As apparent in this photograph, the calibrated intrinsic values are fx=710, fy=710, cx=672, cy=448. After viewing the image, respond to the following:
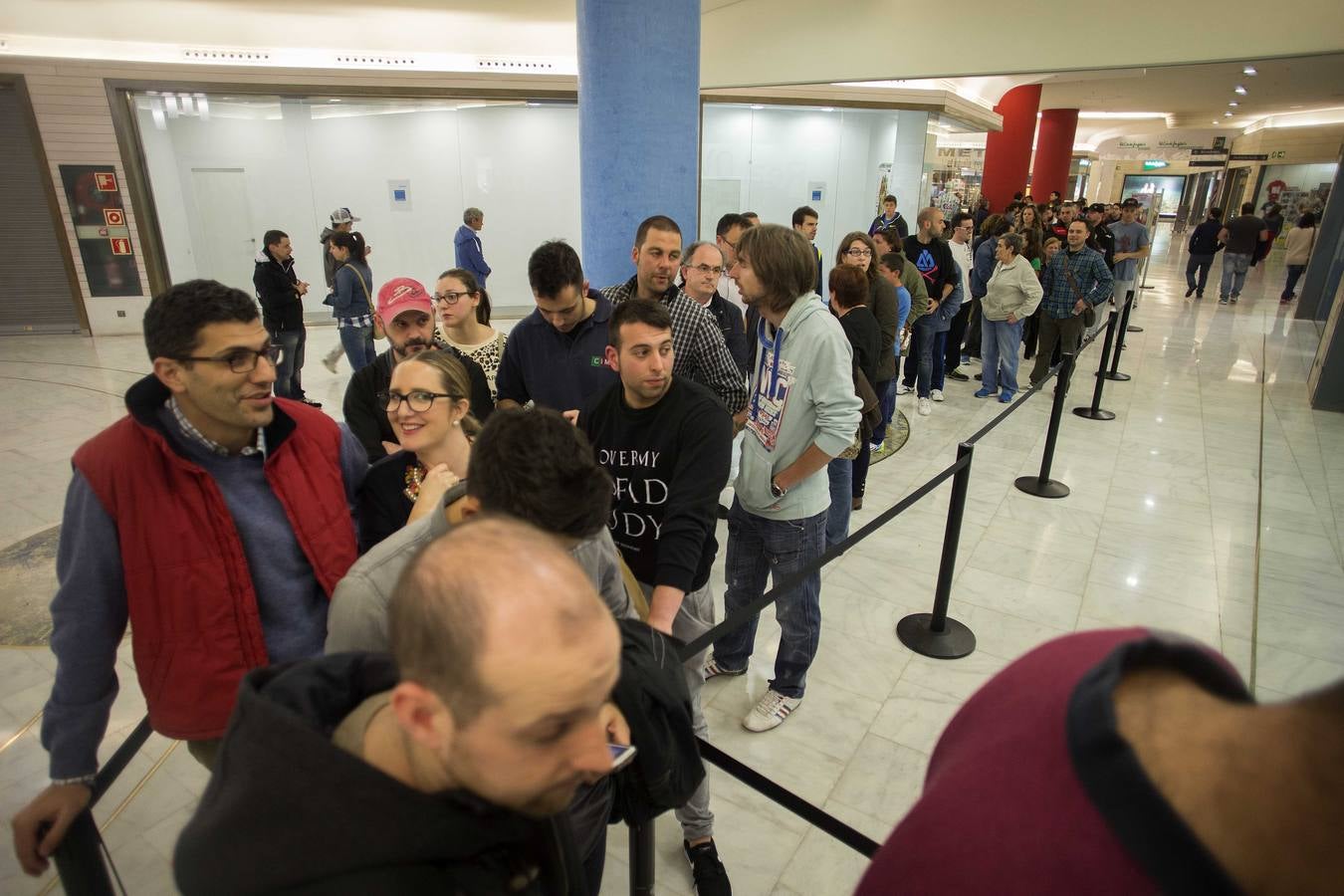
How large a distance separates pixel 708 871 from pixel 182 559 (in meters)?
1.83

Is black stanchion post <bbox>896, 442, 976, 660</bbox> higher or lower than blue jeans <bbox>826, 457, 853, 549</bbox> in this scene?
lower

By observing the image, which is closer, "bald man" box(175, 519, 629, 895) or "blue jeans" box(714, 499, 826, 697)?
"bald man" box(175, 519, 629, 895)

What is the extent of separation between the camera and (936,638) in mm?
3744

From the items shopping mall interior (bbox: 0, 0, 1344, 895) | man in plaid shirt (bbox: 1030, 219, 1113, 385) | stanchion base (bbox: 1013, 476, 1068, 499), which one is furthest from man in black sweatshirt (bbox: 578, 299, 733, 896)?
man in plaid shirt (bbox: 1030, 219, 1113, 385)

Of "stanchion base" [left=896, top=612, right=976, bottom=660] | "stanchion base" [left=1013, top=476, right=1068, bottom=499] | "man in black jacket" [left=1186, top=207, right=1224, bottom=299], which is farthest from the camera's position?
"man in black jacket" [left=1186, top=207, right=1224, bottom=299]

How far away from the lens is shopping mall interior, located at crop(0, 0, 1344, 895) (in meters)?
3.19

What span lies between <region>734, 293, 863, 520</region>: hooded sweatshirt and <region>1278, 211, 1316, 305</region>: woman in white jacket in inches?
624

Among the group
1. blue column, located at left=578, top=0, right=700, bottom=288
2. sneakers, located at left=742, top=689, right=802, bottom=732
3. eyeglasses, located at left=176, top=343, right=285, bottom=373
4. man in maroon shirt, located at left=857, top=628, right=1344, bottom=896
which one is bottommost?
sneakers, located at left=742, top=689, right=802, bottom=732

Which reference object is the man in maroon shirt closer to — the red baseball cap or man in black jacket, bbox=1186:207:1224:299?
the red baseball cap

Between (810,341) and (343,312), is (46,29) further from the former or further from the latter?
(810,341)

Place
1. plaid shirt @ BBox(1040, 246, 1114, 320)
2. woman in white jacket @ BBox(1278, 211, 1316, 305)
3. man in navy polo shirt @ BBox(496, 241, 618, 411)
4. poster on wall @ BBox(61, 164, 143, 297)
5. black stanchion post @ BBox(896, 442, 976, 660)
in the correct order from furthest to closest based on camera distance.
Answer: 1. woman in white jacket @ BBox(1278, 211, 1316, 305)
2. poster on wall @ BBox(61, 164, 143, 297)
3. plaid shirt @ BBox(1040, 246, 1114, 320)
4. black stanchion post @ BBox(896, 442, 976, 660)
5. man in navy polo shirt @ BBox(496, 241, 618, 411)

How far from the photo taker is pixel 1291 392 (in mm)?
8367

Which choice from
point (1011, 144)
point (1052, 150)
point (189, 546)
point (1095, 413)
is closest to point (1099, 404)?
point (1095, 413)

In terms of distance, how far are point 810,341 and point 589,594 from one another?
215 cm
